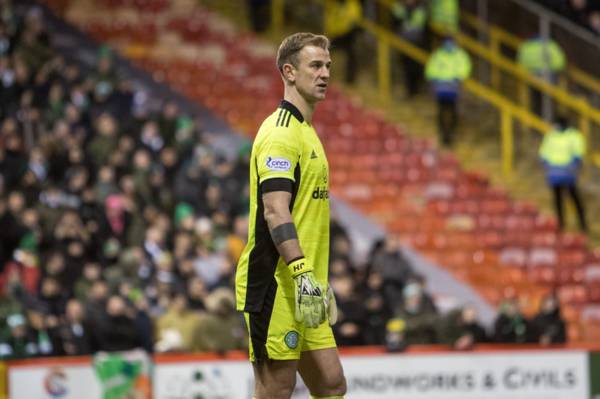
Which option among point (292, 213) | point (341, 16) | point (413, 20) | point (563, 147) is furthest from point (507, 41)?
point (292, 213)

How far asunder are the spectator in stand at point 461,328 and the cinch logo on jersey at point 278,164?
771 centimetres

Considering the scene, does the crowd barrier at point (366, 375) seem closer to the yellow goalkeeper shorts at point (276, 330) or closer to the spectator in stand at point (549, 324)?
the spectator in stand at point (549, 324)

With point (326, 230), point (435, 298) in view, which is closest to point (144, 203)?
point (435, 298)

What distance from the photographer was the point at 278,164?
6812 millimetres

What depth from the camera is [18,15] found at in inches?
819

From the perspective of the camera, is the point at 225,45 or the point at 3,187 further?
the point at 225,45

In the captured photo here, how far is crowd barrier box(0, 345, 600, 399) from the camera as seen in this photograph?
1278 centimetres

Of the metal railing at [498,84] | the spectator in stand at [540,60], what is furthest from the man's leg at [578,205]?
the spectator in stand at [540,60]

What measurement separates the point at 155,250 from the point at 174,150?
245 centimetres

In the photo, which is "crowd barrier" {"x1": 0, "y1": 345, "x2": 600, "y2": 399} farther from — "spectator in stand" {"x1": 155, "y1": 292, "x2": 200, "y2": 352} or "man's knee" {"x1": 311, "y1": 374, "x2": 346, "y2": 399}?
"man's knee" {"x1": 311, "y1": 374, "x2": 346, "y2": 399}

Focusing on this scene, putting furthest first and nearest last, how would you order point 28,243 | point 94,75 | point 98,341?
point 94,75 < point 28,243 < point 98,341

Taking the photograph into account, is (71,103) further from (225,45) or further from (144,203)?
(225,45)

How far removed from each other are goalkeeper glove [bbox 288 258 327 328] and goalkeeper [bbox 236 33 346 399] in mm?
Result: 133

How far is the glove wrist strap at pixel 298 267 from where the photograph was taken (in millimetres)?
6621
